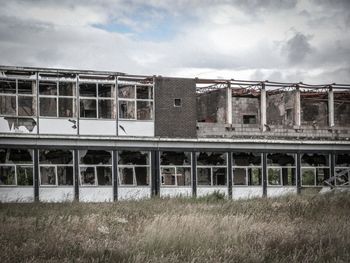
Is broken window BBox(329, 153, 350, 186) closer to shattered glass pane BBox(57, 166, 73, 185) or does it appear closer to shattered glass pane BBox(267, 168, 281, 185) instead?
shattered glass pane BBox(267, 168, 281, 185)

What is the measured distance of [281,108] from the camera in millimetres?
39312

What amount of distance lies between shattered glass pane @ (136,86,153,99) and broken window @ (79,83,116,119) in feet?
5.22

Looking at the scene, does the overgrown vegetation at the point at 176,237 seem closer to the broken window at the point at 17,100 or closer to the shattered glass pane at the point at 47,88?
the broken window at the point at 17,100

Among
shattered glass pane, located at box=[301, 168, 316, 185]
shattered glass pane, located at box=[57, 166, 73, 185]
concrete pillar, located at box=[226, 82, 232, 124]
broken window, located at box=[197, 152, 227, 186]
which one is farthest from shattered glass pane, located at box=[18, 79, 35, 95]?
shattered glass pane, located at box=[301, 168, 316, 185]

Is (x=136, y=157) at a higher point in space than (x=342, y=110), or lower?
lower

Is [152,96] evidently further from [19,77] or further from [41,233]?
[41,233]

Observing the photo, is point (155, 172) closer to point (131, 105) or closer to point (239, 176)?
point (131, 105)

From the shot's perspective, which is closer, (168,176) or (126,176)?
(126,176)

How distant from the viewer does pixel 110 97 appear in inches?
1231

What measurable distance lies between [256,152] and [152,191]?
6.61 m

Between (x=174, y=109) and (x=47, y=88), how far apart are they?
22.0ft

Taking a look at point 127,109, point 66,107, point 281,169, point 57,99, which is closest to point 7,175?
point 57,99

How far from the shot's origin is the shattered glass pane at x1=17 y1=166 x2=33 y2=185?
28797mm

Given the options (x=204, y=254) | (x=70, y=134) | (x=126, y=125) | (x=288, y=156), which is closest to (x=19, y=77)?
(x=70, y=134)
